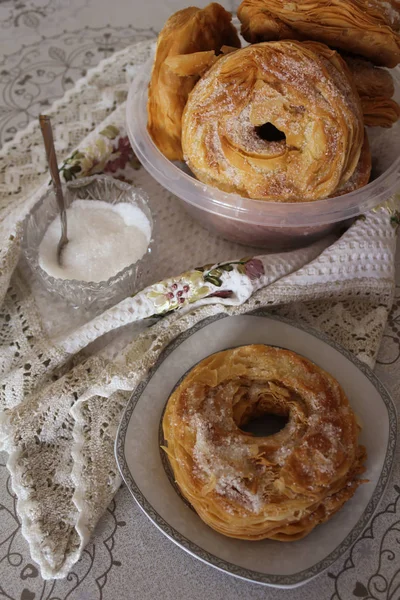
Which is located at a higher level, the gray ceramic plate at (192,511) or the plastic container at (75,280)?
the plastic container at (75,280)

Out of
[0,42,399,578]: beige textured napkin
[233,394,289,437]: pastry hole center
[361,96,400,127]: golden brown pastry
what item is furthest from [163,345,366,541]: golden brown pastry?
[361,96,400,127]: golden brown pastry

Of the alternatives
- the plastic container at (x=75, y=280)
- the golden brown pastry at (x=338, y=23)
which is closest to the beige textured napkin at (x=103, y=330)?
the plastic container at (x=75, y=280)

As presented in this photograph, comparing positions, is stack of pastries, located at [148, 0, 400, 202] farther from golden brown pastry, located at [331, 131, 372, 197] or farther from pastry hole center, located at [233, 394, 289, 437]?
pastry hole center, located at [233, 394, 289, 437]

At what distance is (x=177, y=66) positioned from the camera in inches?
40.6

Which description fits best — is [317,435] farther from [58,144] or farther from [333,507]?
[58,144]

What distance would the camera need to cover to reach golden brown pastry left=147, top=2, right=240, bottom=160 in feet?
3.42

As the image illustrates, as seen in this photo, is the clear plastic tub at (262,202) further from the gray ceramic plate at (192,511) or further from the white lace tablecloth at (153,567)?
the white lace tablecloth at (153,567)

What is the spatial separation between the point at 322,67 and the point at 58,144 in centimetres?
62

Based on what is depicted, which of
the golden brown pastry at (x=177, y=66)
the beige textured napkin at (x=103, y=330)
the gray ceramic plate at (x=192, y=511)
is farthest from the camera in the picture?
the golden brown pastry at (x=177, y=66)

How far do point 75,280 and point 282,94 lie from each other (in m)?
0.47

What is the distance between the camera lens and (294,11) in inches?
39.8

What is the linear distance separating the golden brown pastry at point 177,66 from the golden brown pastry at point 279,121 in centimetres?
5

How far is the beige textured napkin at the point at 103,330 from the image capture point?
3.05 ft

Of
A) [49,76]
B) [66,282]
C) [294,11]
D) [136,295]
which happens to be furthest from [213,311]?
[49,76]
